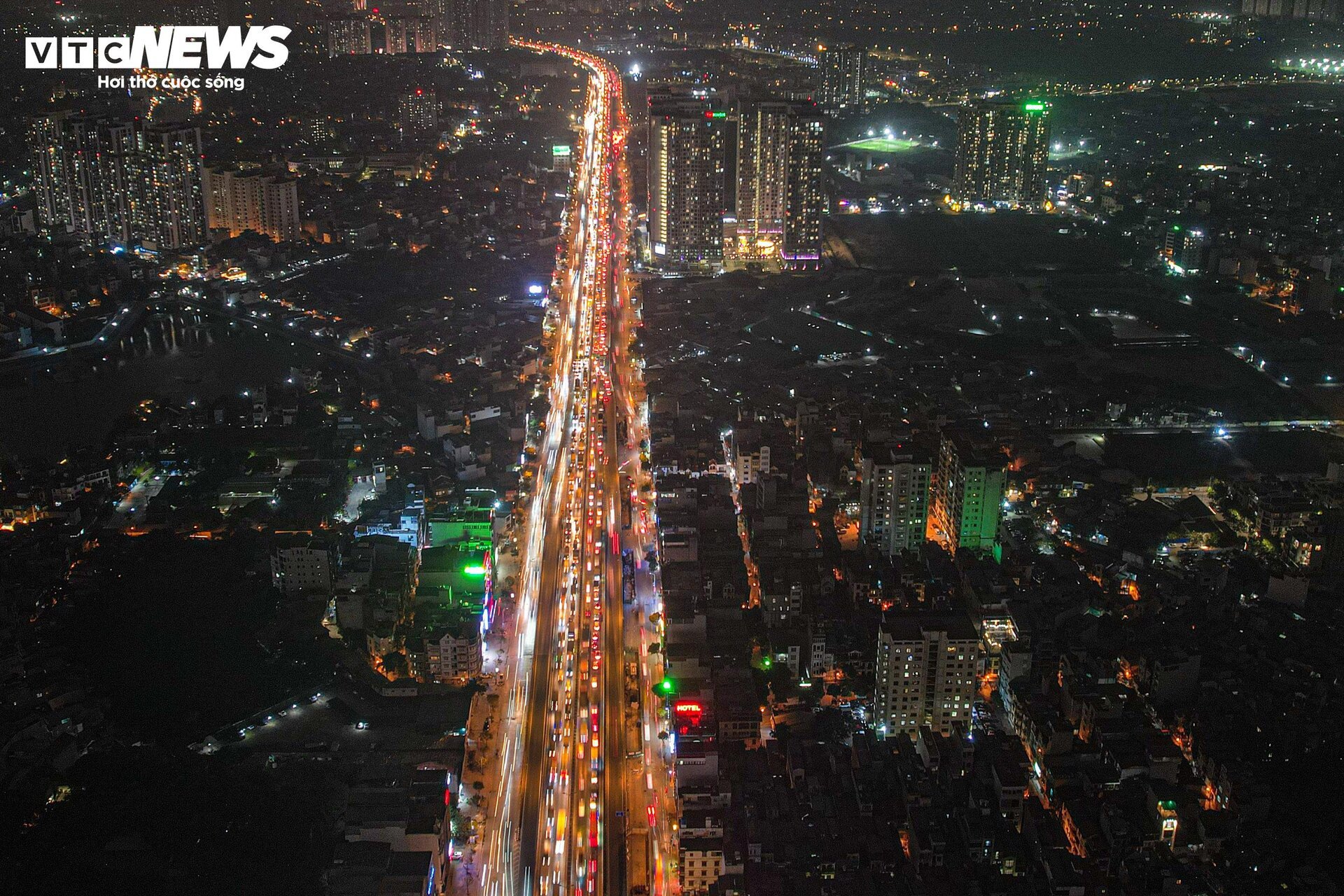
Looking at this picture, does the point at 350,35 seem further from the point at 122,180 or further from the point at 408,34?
the point at 122,180

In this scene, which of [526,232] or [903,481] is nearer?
[903,481]

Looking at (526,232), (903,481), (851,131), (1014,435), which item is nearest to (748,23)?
(851,131)

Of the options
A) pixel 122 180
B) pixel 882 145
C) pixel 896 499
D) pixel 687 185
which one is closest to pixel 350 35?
pixel 122 180

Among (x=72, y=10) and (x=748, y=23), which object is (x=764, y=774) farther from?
(x=748, y=23)

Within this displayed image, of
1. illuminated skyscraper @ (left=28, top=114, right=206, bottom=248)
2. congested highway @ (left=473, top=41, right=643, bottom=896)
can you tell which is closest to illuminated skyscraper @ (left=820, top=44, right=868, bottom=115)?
illuminated skyscraper @ (left=28, top=114, right=206, bottom=248)

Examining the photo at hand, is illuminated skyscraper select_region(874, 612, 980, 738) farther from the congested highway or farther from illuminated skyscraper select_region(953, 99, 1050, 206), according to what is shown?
illuminated skyscraper select_region(953, 99, 1050, 206)

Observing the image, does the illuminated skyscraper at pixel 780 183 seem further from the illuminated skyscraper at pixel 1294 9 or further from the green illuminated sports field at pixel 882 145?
the illuminated skyscraper at pixel 1294 9
